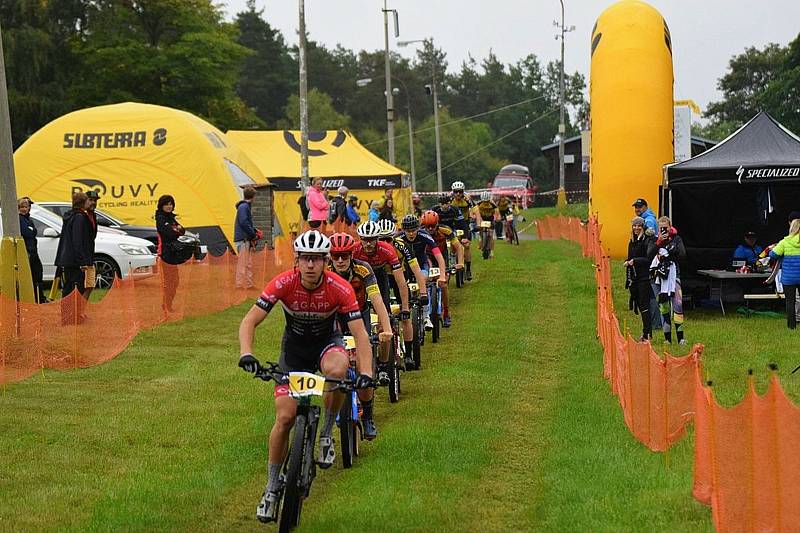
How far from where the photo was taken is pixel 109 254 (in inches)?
927

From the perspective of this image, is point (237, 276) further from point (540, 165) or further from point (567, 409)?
point (540, 165)

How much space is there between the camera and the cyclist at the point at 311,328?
846cm

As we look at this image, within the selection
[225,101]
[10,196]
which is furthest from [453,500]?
[225,101]

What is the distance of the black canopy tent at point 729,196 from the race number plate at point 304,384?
587 inches

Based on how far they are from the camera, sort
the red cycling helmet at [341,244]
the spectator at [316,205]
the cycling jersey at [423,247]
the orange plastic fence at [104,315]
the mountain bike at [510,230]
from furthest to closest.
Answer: the mountain bike at [510,230]
the spectator at [316,205]
the cycling jersey at [423,247]
the orange plastic fence at [104,315]
the red cycling helmet at [341,244]

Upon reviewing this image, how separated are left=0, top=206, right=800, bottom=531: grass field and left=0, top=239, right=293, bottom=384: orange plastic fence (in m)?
0.29

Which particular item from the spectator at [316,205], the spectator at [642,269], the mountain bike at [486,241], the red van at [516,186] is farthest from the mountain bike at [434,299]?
the red van at [516,186]

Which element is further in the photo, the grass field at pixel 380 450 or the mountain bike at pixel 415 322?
the mountain bike at pixel 415 322

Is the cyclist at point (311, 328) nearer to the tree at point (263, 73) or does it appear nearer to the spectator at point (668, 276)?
the spectator at point (668, 276)

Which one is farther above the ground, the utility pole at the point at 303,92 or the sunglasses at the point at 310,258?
the utility pole at the point at 303,92

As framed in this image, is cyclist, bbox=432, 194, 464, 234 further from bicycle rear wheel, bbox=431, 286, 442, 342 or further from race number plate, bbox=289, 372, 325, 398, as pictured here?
race number plate, bbox=289, 372, 325, 398

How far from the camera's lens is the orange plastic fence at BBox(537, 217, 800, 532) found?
261 inches

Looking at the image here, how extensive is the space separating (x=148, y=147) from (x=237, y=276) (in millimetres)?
7625

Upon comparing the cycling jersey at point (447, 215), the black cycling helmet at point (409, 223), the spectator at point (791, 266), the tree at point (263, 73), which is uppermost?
the tree at point (263, 73)
